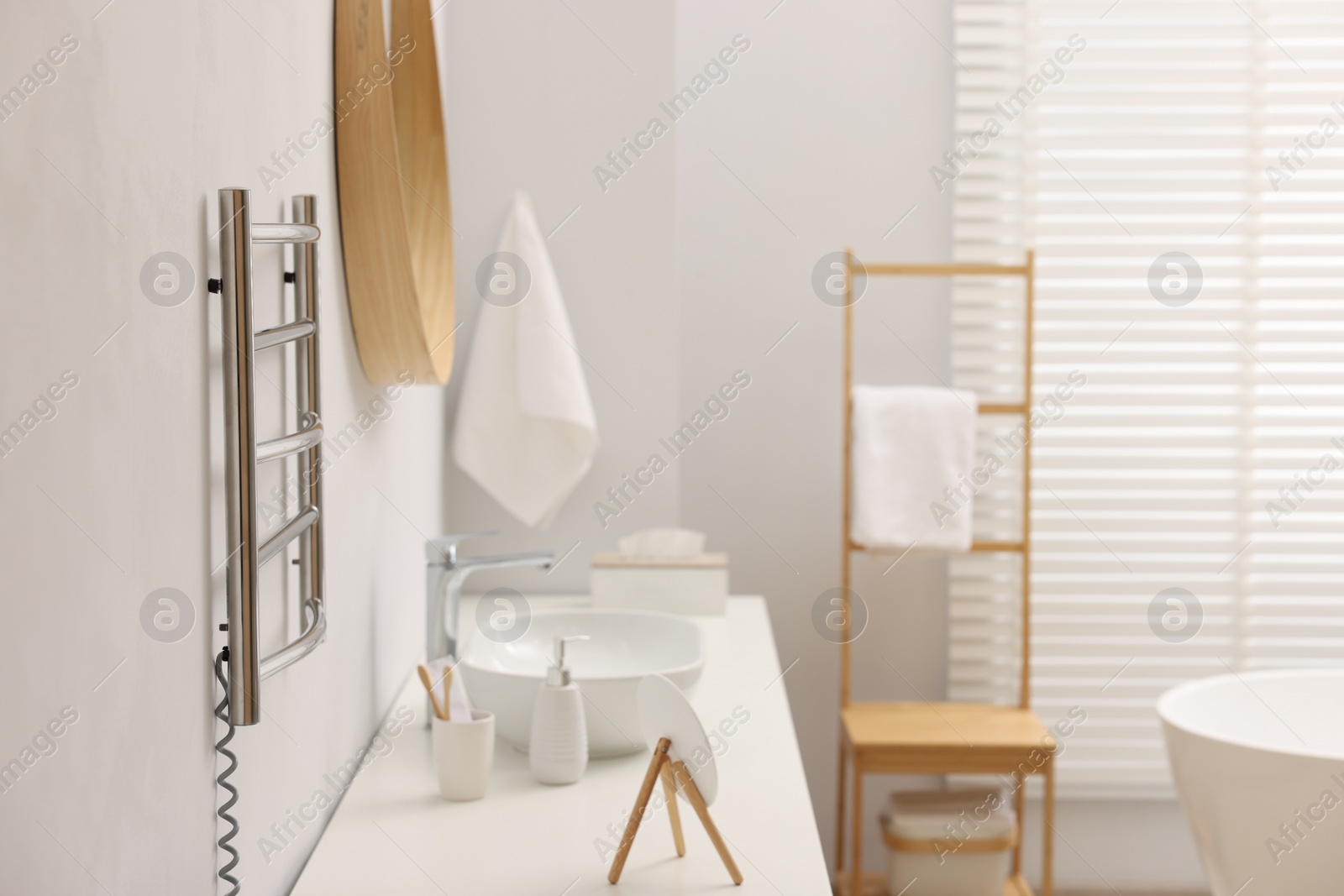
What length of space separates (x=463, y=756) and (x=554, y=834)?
14 cm

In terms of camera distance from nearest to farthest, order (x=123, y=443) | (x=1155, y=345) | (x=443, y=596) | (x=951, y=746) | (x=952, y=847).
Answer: (x=123, y=443) → (x=443, y=596) → (x=951, y=746) → (x=952, y=847) → (x=1155, y=345)

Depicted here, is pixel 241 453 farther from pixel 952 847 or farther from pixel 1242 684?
pixel 1242 684

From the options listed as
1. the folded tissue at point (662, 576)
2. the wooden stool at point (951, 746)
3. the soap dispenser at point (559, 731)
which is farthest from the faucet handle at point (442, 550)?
the wooden stool at point (951, 746)

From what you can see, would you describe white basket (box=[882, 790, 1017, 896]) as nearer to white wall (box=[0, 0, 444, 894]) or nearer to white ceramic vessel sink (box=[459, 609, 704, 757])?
white ceramic vessel sink (box=[459, 609, 704, 757])

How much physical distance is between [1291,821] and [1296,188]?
1.53m

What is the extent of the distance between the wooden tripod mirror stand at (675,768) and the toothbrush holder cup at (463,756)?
20 centimetres

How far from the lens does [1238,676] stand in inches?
88.6

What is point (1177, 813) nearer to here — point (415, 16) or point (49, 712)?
point (415, 16)

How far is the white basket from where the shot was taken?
2.27 m

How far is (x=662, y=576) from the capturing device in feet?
6.41

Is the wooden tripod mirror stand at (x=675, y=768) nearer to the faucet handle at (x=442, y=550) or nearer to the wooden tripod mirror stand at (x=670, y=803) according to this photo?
the wooden tripod mirror stand at (x=670, y=803)

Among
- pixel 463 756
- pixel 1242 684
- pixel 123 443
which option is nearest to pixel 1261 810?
pixel 1242 684

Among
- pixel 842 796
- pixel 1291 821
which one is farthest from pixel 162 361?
pixel 842 796

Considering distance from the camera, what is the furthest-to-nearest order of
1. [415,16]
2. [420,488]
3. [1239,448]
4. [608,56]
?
[1239,448], [608,56], [420,488], [415,16]
